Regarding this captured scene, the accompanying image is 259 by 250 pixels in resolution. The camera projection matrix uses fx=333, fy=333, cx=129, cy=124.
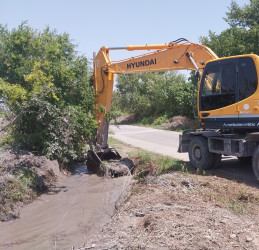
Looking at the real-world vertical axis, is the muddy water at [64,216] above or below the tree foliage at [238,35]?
below

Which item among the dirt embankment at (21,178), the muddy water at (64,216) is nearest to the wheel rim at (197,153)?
the muddy water at (64,216)

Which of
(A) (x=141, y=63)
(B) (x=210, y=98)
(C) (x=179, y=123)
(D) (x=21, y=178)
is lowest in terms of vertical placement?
(D) (x=21, y=178)

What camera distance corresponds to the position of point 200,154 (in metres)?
9.41

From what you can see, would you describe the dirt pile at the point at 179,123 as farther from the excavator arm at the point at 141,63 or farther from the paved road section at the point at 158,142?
the excavator arm at the point at 141,63

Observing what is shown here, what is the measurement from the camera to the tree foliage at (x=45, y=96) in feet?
31.4

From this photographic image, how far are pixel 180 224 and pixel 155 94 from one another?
1221 inches

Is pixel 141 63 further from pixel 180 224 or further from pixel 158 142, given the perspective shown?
pixel 158 142

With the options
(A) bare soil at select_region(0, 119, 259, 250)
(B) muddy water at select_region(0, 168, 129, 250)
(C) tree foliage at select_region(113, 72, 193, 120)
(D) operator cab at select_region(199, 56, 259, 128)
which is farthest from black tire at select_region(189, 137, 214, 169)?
(C) tree foliage at select_region(113, 72, 193, 120)

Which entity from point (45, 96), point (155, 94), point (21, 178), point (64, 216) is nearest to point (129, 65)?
point (45, 96)

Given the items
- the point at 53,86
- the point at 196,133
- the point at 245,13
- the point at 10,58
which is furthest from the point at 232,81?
the point at 245,13

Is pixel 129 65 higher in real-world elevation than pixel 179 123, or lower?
higher

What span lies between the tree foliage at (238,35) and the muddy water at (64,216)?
13.7m

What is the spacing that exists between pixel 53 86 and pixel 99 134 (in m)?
2.39

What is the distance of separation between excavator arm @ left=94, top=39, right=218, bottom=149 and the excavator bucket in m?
0.28
